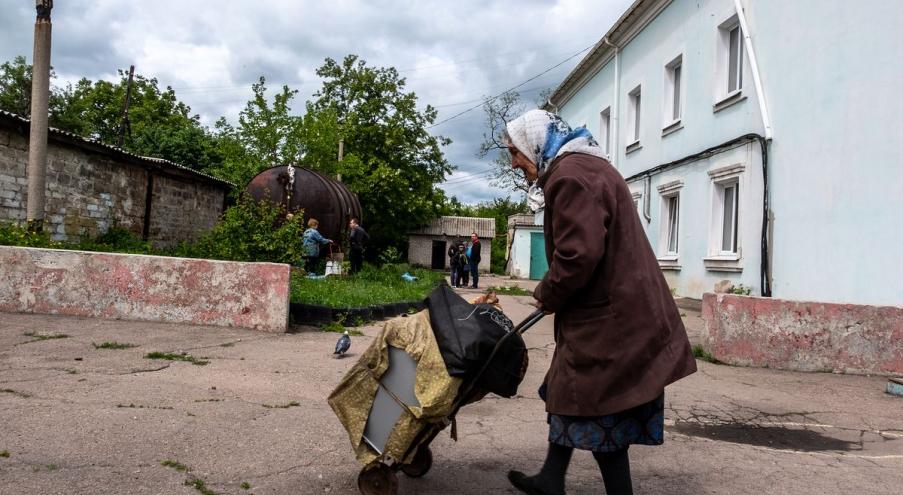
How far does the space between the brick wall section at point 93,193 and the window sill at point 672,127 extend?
1306 centimetres

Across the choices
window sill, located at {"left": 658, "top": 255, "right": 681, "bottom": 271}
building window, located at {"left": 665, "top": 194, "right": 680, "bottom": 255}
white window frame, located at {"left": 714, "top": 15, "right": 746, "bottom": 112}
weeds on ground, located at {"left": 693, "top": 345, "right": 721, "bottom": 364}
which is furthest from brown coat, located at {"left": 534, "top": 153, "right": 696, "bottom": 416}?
building window, located at {"left": 665, "top": 194, "right": 680, "bottom": 255}

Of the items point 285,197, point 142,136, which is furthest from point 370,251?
point 285,197

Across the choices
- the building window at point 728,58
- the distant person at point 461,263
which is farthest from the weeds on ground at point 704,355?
the distant person at point 461,263

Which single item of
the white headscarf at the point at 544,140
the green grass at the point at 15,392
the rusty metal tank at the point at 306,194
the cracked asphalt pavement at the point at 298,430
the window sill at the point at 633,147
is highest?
the window sill at the point at 633,147

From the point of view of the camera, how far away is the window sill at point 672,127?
13117 millimetres

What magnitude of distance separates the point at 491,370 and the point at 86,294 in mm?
6459

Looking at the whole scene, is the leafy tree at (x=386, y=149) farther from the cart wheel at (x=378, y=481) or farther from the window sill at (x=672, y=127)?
the cart wheel at (x=378, y=481)

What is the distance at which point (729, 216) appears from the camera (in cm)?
1155

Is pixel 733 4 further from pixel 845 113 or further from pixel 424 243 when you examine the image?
pixel 424 243

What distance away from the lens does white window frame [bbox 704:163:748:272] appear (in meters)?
10.6

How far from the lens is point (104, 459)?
318 centimetres

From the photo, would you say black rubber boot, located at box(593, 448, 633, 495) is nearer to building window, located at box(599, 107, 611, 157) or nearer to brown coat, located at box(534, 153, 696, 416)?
brown coat, located at box(534, 153, 696, 416)

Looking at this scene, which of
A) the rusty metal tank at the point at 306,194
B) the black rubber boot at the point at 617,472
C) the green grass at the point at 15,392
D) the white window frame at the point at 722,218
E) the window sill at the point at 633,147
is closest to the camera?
the black rubber boot at the point at 617,472

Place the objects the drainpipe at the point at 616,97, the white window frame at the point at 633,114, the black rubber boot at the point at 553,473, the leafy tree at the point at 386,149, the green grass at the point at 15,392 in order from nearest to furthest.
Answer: the black rubber boot at the point at 553,473 → the green grass at the point at 15,392 → the white window frame at the point at 633,114 → the drainpipe at the point at 616,97 → the leafy tree at the point at 386,149
